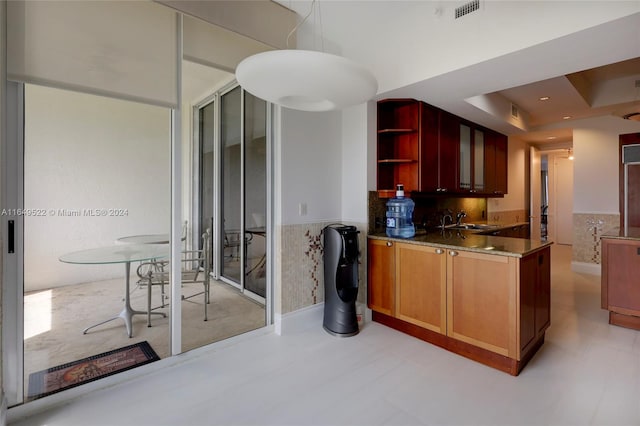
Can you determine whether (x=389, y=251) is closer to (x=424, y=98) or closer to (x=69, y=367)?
(x=424, y=98)

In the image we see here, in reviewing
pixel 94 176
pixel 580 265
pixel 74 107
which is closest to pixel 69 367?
pixel 94 176

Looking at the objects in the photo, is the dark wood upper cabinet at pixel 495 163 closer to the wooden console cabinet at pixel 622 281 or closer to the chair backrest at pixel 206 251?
the wooden console cabinet at pixel 622 281

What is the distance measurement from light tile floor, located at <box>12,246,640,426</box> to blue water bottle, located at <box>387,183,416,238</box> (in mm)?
1013

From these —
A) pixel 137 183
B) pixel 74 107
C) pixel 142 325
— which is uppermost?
pixel 74 107

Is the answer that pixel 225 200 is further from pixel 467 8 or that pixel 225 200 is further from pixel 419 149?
pixel 467 8

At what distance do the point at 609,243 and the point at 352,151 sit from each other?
2741 mm

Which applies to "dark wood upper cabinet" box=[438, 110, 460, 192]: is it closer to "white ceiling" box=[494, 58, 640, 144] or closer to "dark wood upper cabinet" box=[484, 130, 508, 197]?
"white ceiling" box=[494, 58, 640, 144]

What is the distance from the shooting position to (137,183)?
225 cm

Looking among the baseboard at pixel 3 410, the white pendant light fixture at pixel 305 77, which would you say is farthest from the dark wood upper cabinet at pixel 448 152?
the baseboard at pixel 3 410

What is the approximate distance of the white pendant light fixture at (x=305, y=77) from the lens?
118 cm

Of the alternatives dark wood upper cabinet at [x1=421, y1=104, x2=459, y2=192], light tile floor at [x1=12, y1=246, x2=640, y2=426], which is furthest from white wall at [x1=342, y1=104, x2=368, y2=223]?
light tile floor at [x1=12, y1=246, x2=640, y2=426]

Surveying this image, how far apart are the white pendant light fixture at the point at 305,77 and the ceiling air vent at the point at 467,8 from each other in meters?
1.54

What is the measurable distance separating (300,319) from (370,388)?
1.08m

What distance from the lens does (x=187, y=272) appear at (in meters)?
2.67
